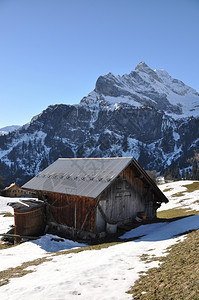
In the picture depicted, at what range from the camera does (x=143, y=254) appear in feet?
39.0

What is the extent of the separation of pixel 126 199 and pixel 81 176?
4882 millimetres

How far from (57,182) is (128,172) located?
24.1 feet

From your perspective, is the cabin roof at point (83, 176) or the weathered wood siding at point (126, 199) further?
the weathered wood siding at point (126, 199)

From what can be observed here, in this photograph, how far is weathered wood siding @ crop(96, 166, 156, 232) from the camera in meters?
19.8

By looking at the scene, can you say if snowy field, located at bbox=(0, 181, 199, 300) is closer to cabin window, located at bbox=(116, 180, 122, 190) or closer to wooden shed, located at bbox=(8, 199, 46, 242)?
wooden shed, located at bbox=(8, 199, 46, 242)

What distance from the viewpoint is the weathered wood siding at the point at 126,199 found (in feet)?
65.0

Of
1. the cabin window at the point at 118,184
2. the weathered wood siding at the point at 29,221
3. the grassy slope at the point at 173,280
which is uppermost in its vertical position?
the cabin window at the point at 118,184

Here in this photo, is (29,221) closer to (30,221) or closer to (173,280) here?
(30,221)

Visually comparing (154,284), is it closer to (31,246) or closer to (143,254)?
(143,254)

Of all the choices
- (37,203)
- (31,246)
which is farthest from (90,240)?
(37,203)

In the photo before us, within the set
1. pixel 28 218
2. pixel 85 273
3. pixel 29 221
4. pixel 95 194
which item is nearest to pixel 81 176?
pixel 95 194

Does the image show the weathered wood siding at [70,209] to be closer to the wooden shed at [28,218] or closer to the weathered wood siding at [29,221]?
the wooden shed at [28,218]

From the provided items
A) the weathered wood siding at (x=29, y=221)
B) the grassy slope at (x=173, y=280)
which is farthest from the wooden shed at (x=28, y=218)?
the grassy slope at (x=173, y=280)

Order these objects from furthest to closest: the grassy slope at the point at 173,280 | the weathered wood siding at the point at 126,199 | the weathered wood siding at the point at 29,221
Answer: the weathered wood siding at the point at 29,221
the weathered wood siding at the point at 126,199
the grassy slope at the point at 173,280
